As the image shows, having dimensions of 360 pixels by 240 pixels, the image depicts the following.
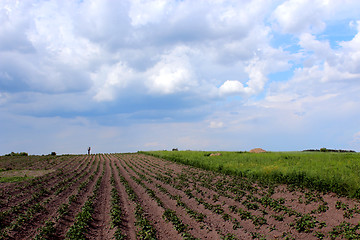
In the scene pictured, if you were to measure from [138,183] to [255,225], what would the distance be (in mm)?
13549

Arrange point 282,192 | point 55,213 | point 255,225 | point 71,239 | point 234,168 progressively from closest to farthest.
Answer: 1. point 71,239
2. point 255,225
3. point 55,213
4. point 282,192
5. point 234,168

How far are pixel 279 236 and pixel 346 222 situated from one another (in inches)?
127

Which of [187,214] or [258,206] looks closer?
[187,214]

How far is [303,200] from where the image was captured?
569 inches

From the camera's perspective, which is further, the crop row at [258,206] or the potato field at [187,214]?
the crop row at [258,206]

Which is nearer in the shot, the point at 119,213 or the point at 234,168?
the point at 119,213

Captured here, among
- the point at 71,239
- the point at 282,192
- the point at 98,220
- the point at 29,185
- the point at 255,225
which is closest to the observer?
the point at 71,239

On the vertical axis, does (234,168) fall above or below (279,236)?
above

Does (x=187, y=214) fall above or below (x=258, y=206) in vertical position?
below

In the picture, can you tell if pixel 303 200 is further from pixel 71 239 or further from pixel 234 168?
pixel 71 239

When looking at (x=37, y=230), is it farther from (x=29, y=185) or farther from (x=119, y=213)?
(x=29, y=185)

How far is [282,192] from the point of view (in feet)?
54.3

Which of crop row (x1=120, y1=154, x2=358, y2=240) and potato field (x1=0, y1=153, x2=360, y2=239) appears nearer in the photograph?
potato field (x1=0, y1=153, x2=360, y2=239)

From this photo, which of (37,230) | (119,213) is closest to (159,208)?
(119,213)
